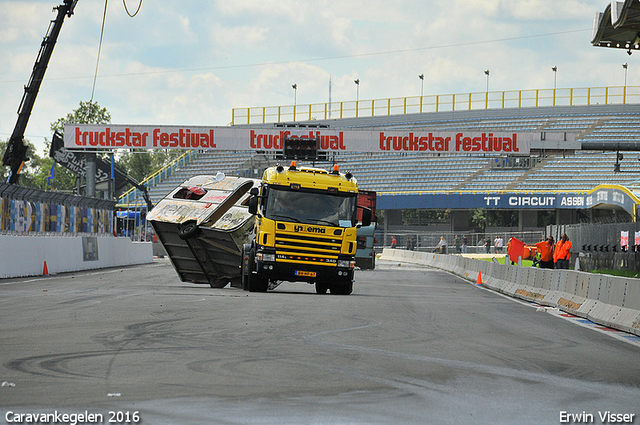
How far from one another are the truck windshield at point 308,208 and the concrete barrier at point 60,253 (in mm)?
9649

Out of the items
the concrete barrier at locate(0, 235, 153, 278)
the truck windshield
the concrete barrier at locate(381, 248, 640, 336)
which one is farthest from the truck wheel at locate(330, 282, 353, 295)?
the concrete barrier at locate(0, 235, 153, 278)

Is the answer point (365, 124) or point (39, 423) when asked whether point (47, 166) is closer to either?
point (365, 124)

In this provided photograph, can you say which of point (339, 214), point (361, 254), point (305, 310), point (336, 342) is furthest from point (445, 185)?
point (336, 342)

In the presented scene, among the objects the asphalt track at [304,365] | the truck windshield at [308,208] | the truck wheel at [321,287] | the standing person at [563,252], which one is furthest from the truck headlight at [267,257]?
the standing person at [563,252]

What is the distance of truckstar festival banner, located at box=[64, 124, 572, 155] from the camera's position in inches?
1799

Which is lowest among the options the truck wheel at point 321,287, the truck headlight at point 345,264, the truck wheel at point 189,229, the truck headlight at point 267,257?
the truck wheel at point 321,287

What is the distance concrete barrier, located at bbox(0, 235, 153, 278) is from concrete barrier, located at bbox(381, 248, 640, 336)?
1476 cm

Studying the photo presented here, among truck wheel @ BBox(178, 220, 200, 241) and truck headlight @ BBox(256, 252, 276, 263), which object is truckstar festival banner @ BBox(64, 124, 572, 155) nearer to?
truck wheel @ BBox(178, 220, 200, 241)

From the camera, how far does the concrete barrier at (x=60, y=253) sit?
2477cm

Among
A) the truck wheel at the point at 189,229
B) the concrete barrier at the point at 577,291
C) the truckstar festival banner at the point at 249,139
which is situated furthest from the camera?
the truckstar festival banner at the point at 249,139

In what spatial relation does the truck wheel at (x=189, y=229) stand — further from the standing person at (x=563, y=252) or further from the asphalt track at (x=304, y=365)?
the standing person at (x=563, y=252)

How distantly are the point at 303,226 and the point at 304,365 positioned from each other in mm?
10811

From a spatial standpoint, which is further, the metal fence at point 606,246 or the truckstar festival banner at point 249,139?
the truckstar festival banner at point 249,139

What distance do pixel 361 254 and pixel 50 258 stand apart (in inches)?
654
